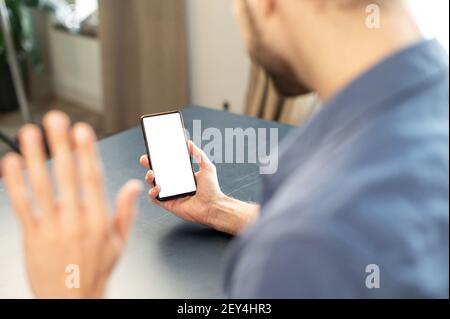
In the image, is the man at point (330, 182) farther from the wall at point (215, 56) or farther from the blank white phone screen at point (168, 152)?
the wall at point (215, 56)

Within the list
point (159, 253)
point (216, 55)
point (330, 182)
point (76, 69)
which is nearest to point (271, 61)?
point (330, 182)

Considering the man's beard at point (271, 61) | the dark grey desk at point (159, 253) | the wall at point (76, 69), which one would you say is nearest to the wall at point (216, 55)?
the wall at point (76, 69)

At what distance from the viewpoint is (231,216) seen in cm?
103

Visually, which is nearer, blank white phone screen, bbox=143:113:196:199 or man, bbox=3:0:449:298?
man, bbox=3:0:449:298

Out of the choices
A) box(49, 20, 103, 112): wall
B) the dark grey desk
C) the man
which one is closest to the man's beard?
the man

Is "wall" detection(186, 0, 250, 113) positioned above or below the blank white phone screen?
above

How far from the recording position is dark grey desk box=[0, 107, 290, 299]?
34.1 inches

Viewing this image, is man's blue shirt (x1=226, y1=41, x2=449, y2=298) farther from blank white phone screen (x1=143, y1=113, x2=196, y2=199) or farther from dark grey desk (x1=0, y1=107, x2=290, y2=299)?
blank white phone screen (x1=143, y1=113, x2=196, y2=199)

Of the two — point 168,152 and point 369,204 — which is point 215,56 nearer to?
point 168,152

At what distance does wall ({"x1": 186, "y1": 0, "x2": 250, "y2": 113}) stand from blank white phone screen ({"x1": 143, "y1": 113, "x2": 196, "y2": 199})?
1.87 meters

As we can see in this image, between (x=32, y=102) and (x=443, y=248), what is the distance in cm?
371

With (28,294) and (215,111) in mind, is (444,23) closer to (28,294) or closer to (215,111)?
(215,111)

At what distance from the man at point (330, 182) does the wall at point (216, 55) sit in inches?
88.6

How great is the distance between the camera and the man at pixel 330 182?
0.49 meters
